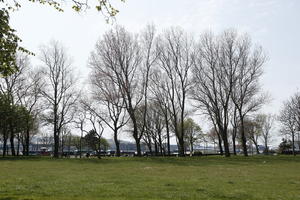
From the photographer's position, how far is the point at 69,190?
1223cm

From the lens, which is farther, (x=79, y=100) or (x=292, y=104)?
(x=292, y=104)

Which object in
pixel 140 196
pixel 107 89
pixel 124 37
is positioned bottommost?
pixel 140 196

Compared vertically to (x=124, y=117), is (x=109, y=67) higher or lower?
higher

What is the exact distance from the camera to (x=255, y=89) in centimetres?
4731

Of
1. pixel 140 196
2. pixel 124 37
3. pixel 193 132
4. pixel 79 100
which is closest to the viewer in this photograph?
pixel 140 196

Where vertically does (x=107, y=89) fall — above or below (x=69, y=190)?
above

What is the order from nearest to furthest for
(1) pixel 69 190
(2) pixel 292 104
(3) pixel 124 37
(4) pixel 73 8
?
(4) pixel 73 8, (1) pixel 69 190, (3) pixel 124 37, (2) pixel 292 104

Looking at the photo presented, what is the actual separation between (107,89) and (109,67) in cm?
347

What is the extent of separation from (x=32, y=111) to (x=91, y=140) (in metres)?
17.8

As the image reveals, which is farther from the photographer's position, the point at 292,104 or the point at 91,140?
the point at 91,140

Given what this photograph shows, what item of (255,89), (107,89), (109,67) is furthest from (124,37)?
(255,89)

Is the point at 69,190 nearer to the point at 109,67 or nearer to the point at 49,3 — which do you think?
the point at 49,3

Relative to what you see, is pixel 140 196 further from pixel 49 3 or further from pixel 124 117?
pixel 124 117

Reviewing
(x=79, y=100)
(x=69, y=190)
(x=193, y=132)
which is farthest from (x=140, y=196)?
(x=193, y=132)
